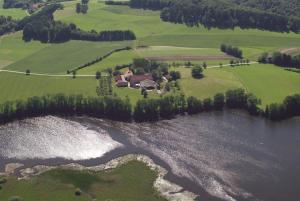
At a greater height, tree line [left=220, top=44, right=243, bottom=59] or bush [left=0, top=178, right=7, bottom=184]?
tree line [left=220, top=44, right=243, bottom=59]

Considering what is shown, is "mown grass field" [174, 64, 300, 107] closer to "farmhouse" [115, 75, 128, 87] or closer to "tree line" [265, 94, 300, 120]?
"tree line" [265, 94, 300, 120]

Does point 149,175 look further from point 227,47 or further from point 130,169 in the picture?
point 227,47

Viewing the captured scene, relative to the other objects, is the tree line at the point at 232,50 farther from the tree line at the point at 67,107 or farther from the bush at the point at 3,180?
the bush at the point at 3,180

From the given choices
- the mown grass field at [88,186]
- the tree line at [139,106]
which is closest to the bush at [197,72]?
the tree line at [139,106]

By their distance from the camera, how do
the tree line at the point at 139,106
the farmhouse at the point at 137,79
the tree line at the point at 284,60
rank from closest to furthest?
the tree line at the point at 139,106 < the farmhouse at the point at 137,79 < the tree line at the point at 284,60

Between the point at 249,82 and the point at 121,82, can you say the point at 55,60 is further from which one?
the point at 249,82

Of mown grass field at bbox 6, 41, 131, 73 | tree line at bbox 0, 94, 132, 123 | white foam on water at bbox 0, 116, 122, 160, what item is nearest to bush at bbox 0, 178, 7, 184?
white foam on water at bbox 0, 116, 122, 160

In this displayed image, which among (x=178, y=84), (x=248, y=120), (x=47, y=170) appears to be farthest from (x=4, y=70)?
(x=248, y=120)

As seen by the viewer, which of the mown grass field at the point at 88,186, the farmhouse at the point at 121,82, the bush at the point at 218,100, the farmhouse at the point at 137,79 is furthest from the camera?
the farmhouse at the point at 137,79
